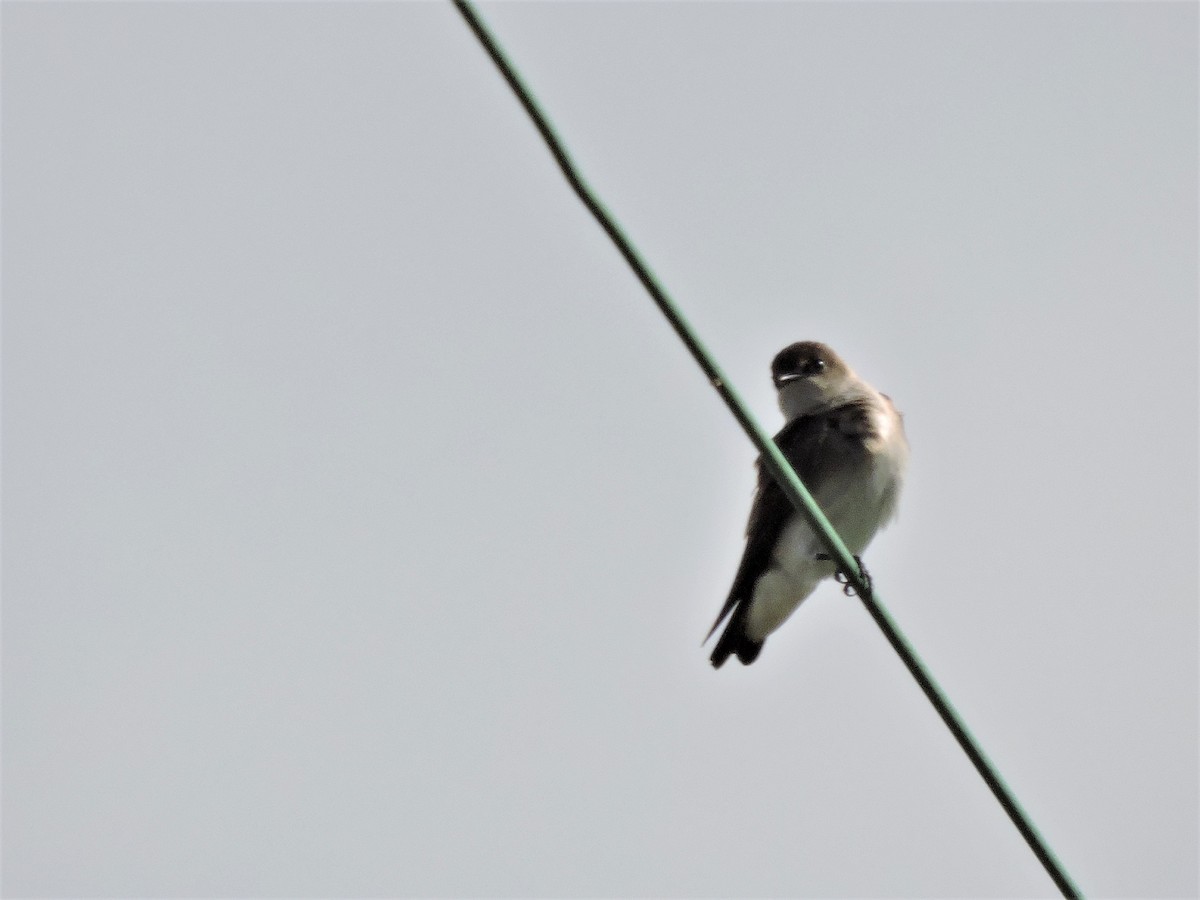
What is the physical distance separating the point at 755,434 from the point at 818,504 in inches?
164

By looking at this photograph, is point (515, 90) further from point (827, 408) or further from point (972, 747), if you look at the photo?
point (827, 408)

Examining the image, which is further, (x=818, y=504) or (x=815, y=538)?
(x=818, y=504)

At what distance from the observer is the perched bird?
23.4 ft

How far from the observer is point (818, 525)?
3.47 meters

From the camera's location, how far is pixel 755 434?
308 cm

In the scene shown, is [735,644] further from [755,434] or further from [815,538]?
[755,434]

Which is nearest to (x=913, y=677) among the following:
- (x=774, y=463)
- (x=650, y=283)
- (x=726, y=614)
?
(x=774, y=463)

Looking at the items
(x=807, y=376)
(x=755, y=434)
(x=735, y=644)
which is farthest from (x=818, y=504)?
(x=755, y=434)

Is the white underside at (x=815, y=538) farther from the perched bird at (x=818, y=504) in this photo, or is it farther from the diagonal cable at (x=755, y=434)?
the diagonal cable at (x=755, y=434)

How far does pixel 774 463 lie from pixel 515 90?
3.31 feet

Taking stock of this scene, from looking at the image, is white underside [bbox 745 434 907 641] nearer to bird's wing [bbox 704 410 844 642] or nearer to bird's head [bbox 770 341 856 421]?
bird's wing [bbox 704 410 844 642]

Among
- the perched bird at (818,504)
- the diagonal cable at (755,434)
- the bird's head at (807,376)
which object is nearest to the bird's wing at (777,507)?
the perched bird at (818,504)

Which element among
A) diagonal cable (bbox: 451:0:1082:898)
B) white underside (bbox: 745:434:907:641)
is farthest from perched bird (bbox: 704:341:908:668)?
diagonal cable (bbox: 451:0:1082:898)

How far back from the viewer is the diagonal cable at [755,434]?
253 centimetres
